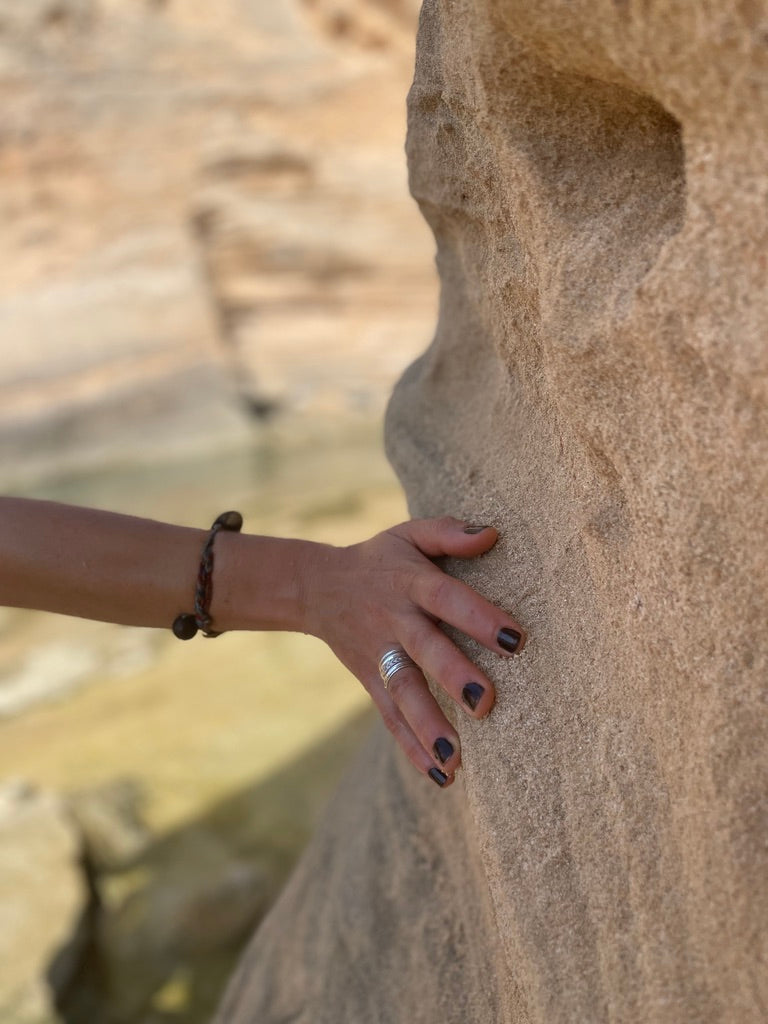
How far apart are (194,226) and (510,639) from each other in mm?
6104

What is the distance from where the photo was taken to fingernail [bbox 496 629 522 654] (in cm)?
71

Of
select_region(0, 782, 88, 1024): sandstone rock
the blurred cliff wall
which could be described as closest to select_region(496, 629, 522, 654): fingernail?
select_region(0, 782, 88, 1024): sandstone rock

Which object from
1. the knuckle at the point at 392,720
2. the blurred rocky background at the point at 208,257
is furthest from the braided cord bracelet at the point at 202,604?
the blurred rocky background at the point at 208,257

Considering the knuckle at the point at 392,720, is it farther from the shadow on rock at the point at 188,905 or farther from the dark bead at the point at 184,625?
the shadow on rock at the point at 188,905

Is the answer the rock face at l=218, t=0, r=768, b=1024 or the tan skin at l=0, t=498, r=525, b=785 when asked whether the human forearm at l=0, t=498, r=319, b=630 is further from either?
the rock face at l=218, t=0, r=768, b=1024

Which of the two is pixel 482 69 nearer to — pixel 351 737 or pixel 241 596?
pixel 241 596

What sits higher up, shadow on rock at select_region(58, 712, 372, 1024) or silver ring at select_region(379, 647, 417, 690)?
shadow on rock at select_region(58, 712, 372, 1024)

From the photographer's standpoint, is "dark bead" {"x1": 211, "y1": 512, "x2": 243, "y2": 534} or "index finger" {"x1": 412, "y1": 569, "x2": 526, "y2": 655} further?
"dark bead" {"x1": 211, "y1": 512, "x2": 243, "y2": 534}

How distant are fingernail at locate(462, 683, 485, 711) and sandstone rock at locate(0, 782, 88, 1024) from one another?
1.12m

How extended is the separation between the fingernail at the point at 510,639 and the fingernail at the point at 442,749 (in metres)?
0.09

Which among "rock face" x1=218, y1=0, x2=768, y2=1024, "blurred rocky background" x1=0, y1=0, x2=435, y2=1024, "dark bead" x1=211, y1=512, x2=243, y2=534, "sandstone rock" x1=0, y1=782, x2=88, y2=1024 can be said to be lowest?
"rock face" x1=218, y1=0, x2=768, y2=1024

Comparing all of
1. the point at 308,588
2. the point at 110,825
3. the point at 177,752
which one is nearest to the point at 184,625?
the point at 308,588

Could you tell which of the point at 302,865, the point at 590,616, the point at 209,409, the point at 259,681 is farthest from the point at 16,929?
the point at 209,409

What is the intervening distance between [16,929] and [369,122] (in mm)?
5952
